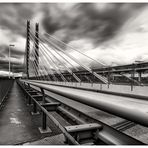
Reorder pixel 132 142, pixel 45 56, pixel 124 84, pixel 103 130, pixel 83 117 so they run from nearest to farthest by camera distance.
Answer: pixel 132 142 → pixel 103 130 → pixel 83 117 → pixel 45 56 → pixel 124 84

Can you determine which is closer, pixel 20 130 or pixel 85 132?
pixel 85 132

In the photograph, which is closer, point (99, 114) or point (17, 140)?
point (99, 114)

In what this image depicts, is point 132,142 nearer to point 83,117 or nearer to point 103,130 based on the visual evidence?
point 103,130

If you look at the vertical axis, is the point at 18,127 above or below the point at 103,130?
below

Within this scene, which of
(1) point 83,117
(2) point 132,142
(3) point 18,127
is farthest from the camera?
(3) point 18,127

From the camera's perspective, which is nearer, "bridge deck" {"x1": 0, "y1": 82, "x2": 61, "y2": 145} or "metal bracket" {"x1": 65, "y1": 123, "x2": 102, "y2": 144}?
"metal bracket" {"x1": 65, "y1": 123, "x2": 102, "y2": 144}

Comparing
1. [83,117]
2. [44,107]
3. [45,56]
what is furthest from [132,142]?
[45,56]

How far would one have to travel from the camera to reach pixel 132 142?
1.10m

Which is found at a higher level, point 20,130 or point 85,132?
point 85,132

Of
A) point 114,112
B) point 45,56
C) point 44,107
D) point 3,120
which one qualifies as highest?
point 45,56

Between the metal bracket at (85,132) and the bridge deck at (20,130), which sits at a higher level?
the metal bracket at (85,132)

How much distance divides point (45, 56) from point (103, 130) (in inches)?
329

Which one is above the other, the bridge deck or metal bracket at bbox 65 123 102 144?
metal bracket at bbox 65 123 102 144

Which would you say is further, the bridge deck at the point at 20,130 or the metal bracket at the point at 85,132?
the bridge deck at the point at 20,130
